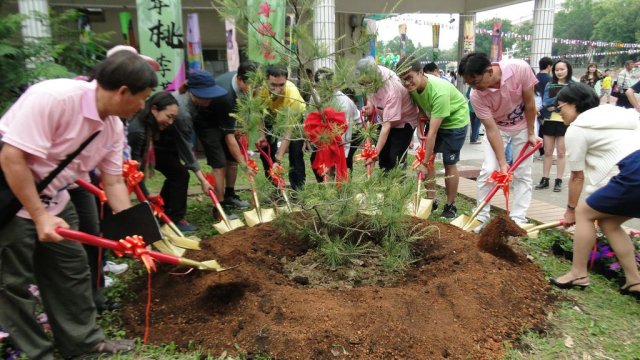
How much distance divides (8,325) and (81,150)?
80 centimetres

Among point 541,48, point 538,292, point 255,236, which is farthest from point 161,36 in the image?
point 541,48

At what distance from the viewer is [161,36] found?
252 inches

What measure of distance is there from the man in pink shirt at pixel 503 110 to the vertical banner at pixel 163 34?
435 centimetres

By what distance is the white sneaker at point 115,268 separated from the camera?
323 cm

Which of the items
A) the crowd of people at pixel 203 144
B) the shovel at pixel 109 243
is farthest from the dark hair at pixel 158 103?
the shovel at pixel 109 243

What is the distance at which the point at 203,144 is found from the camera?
4.36m

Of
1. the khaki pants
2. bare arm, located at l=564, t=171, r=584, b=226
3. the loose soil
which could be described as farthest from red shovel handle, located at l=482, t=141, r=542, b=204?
the khaki pants

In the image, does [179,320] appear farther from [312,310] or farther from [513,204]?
[513,204]

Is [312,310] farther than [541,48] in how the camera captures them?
No

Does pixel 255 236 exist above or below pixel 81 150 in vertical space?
below

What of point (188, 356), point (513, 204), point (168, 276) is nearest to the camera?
point (188, 356)

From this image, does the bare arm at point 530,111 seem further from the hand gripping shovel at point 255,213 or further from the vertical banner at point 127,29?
the vertical banner at point 127,29

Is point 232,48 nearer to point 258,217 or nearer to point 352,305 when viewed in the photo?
point 258,217

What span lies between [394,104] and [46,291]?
2890mm
